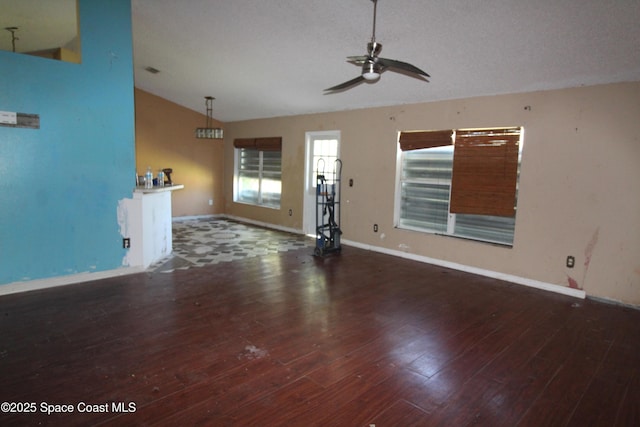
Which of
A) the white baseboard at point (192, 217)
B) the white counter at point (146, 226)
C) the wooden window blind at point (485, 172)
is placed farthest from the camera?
the white baseboard at point (192, 217)

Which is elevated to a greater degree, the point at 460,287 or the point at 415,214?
the point at 415,214

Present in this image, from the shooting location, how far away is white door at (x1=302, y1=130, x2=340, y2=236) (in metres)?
6.93

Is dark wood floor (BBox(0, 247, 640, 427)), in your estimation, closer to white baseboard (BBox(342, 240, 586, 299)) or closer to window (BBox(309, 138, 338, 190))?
white baseboard (BBox(342, 240, 586, 299))

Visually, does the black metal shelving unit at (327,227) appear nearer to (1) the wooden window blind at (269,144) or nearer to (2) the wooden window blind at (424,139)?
(2) the wooden window blind at (424,139)

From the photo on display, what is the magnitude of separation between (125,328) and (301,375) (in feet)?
5.37

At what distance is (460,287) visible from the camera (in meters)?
4.42

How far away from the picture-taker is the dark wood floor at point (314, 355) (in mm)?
2115

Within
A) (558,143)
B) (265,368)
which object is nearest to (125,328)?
(265,368)

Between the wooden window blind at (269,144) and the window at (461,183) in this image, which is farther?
the wooden window blind at (269,144)

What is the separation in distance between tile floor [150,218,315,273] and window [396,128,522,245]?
6.51 feet

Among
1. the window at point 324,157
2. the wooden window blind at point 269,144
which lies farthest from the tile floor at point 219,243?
the wooden window blind at point 269,144

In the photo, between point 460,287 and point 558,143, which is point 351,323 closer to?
point 460,287

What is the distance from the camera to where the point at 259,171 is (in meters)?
8.67

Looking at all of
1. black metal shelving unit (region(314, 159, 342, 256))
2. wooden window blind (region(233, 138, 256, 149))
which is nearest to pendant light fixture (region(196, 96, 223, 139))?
wooden window blind (region(233, 138, 256, 149))
